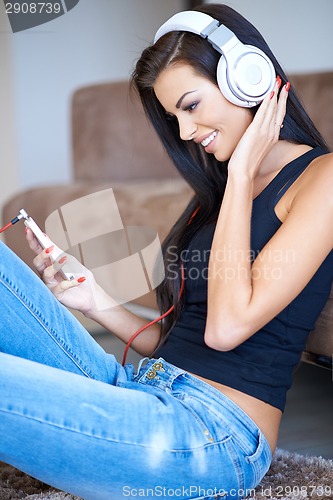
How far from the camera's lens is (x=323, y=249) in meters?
1.06

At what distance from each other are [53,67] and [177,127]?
2949 mm

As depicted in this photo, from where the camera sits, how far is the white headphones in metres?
1.12

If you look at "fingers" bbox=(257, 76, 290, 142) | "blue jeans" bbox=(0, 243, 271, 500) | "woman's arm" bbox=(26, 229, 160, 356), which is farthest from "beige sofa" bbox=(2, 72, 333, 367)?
"blue jeans" bbox=(0, 243, 271, 500)

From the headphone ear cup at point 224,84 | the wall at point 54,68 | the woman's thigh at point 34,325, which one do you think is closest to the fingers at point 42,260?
the woman's thigh at point 34,325

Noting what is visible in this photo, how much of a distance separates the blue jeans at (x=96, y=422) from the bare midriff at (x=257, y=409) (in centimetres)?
2

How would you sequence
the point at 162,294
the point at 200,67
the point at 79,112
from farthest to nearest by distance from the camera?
the point at 79,112
the point at 162,294
the point at 200,67

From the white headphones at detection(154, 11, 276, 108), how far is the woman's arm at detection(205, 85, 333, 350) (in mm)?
129

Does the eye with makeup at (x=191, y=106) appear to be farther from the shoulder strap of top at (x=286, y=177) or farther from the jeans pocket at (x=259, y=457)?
the jeans pocket at (x=259, y=457)

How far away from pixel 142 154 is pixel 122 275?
1.08m

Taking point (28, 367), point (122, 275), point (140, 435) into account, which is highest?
point (28, 367)

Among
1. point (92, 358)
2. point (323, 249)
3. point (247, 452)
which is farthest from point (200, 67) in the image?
point (247, 452)

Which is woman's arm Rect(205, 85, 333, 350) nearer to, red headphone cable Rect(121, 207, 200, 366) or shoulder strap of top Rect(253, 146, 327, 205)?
shoulder strap of top Rect(253, 146, 327, 205)

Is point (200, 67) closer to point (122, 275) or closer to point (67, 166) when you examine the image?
point (122, 275)

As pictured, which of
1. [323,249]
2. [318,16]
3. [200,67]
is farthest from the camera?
[318,16]
